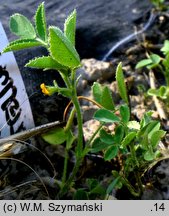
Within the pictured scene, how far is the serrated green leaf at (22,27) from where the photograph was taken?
1029 mm

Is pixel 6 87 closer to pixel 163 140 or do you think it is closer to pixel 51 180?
pixel 51 180

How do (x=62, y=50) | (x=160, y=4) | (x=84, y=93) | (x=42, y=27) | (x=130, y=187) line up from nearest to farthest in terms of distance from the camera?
(x=62, y=50)
(x=42, y=27)
(x=130, y=187)
(x=84, y=93)
(x=160, y=4)

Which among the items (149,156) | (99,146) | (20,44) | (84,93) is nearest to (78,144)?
(99,146)

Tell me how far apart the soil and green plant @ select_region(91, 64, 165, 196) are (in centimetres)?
10

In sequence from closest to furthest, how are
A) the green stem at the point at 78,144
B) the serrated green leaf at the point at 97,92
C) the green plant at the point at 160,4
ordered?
the green stem at the point at 78,144 < the serrated green leaf at the point at 97,92 < the green plant at the point at 160,4

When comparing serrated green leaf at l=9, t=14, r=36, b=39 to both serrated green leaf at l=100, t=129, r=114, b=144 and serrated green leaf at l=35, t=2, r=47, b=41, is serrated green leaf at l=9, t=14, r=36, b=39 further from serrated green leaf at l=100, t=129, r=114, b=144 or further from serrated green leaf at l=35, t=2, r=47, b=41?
serrated green leaf at l=100, t=129, r=114, b=144

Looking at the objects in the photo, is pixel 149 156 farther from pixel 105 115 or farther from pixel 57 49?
pixel 57 49

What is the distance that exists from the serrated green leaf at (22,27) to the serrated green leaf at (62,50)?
0.38ft

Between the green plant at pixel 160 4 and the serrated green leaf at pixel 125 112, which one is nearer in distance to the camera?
the serrated green leaf at pixel 125 112

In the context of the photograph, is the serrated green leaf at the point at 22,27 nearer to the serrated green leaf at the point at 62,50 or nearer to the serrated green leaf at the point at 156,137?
the serrated green leaf at the point at 62,50

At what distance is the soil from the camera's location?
1.16 meters

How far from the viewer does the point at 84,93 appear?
161cm

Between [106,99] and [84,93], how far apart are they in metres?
0.53

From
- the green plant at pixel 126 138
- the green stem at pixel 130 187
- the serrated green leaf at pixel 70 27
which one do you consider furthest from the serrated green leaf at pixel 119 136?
the serrated green leaf at pixel 70 27
